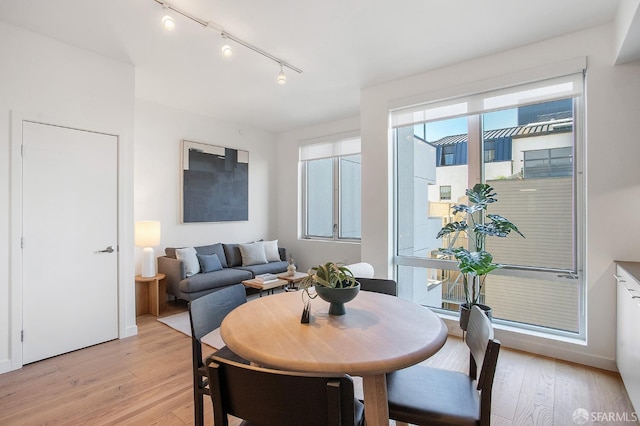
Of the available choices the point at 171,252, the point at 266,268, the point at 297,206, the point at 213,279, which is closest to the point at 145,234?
the point at 171,252

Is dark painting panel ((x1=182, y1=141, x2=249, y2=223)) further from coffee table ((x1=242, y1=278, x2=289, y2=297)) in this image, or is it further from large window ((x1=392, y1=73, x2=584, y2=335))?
large window ((x1=392, y1=73, x2=584, y2=335))

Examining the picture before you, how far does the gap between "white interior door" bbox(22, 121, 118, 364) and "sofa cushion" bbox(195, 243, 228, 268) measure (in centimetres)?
153

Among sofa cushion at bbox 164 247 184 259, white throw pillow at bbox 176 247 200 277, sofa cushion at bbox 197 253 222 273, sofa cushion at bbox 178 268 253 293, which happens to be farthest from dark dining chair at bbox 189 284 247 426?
sofa cushion at bbox 164 247 184 259

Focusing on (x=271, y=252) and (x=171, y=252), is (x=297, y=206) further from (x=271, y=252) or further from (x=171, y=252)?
(x=171, y=252)

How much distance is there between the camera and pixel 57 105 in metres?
2.84

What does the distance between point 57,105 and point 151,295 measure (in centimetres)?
238

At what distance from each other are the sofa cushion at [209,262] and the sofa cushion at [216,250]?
0.14 m

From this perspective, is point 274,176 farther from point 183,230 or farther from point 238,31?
point 238,31

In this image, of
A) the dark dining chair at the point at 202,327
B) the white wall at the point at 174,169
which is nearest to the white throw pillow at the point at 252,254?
the white wall at the point at 174,169

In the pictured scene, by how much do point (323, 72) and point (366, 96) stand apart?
0.70 metres

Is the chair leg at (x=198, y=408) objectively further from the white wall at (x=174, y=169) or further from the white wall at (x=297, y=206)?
the white wall at (x=297, y=206)

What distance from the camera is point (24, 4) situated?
2.33 metres

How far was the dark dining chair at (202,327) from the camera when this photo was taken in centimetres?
164

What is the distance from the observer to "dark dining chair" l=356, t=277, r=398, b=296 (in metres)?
2.16
